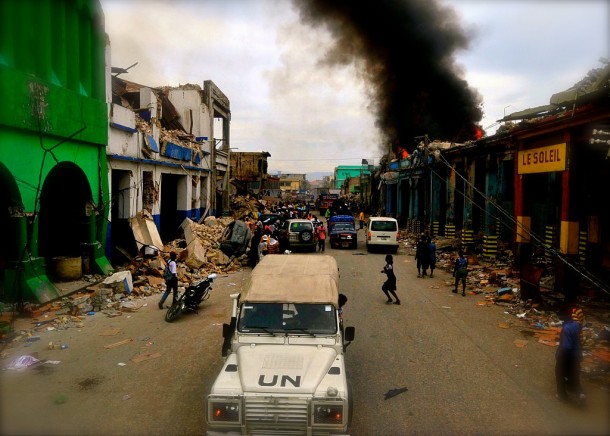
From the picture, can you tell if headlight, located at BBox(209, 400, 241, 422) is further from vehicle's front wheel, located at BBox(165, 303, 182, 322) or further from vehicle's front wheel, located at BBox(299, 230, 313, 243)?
vehicle's front wheel, located at BBox(299, 230, 313, 243)

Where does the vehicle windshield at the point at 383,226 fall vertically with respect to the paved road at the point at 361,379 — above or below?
above

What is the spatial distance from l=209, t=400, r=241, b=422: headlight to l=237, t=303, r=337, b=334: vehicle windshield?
1.25m

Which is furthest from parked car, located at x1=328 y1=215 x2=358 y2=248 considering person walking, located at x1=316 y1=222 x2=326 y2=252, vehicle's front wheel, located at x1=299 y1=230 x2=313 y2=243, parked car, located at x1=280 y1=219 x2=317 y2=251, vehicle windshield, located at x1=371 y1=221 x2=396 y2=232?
vehicle's front wheel, located at x1=299 y1=230 x2=313 y2=243

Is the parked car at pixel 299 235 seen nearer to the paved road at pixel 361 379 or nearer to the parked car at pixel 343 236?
the parked car at pixel 343 236

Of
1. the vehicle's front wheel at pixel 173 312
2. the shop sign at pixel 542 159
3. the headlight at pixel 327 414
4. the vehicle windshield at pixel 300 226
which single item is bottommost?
the vehicle's front wheel at pixel 173 312

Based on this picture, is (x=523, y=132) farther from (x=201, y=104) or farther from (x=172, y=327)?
A: (x=201, y=104)

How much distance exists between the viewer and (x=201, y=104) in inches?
1216

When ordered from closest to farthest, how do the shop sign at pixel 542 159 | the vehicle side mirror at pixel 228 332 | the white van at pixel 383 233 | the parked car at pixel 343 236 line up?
the vehicle side mirror at pixel 228 332, the shop sign at pixel 542 159, the white van at pixel 383 233, the parked car at pixel 343 236

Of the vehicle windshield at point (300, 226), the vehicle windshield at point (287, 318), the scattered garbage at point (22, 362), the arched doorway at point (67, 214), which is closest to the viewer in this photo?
the vehicle windshield at point (287, 318)

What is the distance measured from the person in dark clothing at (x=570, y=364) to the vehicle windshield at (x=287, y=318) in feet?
11.7

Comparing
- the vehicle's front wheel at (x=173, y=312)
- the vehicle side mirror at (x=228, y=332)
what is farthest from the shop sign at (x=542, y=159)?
the vehicle side mirror at (x=228, y=332)

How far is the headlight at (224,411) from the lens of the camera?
5.11 m

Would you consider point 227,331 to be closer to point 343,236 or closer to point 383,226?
point 383,226

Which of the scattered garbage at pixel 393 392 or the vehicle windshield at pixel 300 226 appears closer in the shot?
the scattered garbage at pixel 393 392
